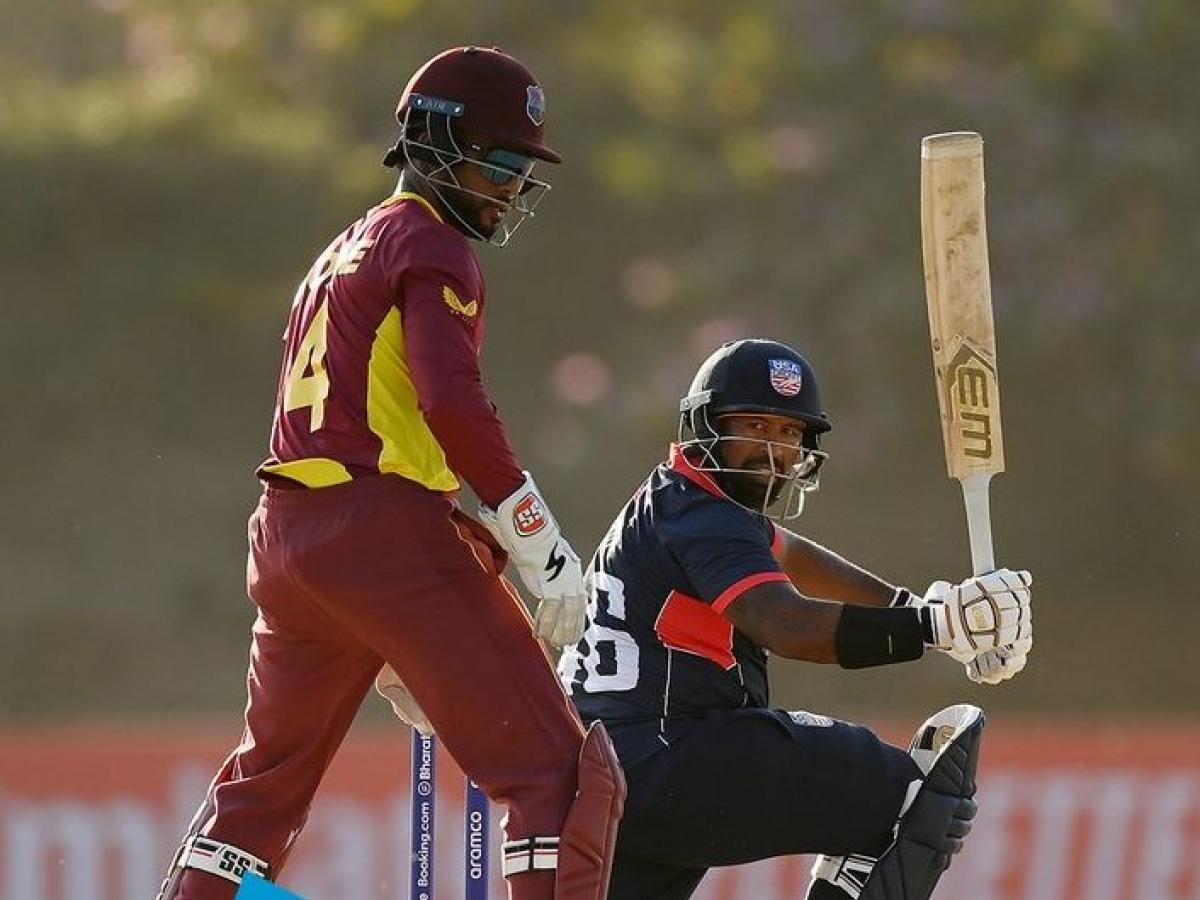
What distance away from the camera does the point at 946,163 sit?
174 inches

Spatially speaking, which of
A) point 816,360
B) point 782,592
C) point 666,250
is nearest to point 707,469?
point 782,592

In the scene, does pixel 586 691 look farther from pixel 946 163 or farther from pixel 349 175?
pixel 349 175

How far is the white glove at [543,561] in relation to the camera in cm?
390

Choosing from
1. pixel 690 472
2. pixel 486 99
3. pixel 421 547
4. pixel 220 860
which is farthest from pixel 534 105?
pixel 220 860

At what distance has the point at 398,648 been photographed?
3.95 metres

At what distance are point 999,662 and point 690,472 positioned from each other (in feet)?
2.27

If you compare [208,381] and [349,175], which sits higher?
[349,175]

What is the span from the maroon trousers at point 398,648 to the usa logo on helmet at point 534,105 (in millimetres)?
735

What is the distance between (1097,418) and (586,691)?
40.2 feet

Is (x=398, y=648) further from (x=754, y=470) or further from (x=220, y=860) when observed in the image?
(x=754, y=470)

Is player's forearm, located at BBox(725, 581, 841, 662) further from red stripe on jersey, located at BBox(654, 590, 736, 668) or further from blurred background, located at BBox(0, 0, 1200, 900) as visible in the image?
blurred background, located at BBox(0, 0, 1200, 900)

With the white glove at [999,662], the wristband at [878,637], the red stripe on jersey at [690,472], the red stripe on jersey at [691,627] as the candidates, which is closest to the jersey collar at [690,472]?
the red stripe on jersey at [690,472]

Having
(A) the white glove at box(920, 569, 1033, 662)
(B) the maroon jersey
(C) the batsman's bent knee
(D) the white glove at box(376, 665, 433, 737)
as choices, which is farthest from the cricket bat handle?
(D) the white glove at box(376, 665, 433, 737)

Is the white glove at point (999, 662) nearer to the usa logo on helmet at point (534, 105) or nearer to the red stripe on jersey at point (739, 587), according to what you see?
the red stripe on jersey at point (739, 587)
